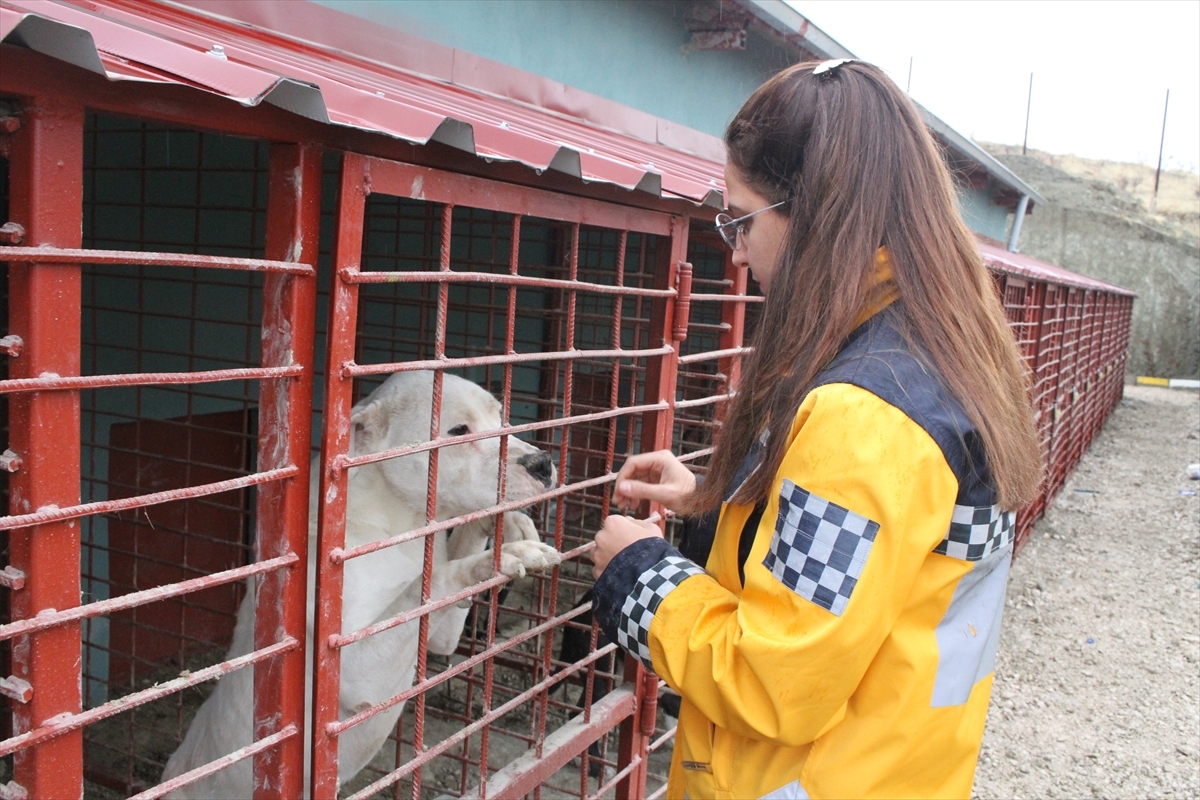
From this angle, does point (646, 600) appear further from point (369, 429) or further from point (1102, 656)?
point (1102, 656)

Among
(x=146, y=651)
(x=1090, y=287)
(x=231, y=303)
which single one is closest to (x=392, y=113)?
(x=231, y=303)

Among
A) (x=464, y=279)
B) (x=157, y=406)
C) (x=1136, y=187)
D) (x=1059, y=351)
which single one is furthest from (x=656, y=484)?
(x=1136, y=187)

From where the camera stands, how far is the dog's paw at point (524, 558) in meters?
2.67

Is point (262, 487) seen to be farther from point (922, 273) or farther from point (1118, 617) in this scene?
point (1118, 617)

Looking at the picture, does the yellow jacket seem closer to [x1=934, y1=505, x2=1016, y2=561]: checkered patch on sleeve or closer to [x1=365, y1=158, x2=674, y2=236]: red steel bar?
[x1=934, y1=505, x2=1016, y2=561]: checkered patch on sleeve

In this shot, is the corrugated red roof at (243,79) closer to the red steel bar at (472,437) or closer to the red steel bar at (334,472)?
the red steel bar at (334,472)

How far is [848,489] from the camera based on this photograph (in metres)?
1.38

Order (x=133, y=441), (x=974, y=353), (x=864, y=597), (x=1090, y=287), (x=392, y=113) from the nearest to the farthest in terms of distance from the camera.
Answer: (x=864, y=597) < (x=974, y=353) < (x=392, y=113) < (x=133, y=441) < (x=1090, y=287)

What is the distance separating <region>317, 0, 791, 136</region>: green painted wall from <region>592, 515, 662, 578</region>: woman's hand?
3710 mm

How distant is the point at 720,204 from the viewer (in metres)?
3.17

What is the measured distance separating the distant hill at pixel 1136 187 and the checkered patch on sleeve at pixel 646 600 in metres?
28.3

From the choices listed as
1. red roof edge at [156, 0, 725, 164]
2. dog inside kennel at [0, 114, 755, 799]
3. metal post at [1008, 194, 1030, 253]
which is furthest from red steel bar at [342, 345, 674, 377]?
metal post at [1008, 194, 1030, 253]

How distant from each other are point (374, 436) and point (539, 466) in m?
0.67

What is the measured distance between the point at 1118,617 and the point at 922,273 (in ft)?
23.5
